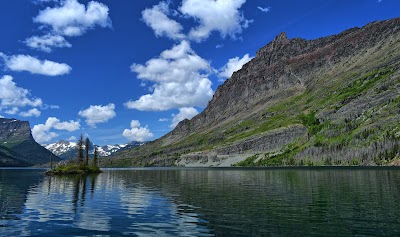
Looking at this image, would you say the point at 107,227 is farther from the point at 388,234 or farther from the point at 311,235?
the point at 388,234

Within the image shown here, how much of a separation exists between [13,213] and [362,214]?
153ft

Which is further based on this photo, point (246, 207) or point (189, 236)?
point (246, 207)

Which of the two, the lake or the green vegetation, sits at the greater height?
the green vegetation

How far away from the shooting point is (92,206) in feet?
167

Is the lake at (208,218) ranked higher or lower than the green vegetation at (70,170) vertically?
lower

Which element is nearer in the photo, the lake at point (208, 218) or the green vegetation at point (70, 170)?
the lake at point (208, 218)

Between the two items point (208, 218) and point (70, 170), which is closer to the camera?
point (208, 218)

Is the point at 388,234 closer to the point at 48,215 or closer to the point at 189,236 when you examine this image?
the point at 189,236

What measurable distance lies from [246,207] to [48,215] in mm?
27696

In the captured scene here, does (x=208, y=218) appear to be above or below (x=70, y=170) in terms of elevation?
below

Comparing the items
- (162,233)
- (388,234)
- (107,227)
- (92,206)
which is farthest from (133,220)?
(388,234)

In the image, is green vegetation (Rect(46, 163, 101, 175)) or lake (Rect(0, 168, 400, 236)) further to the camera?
green vegetation (Rect(46, 163, 101, 175))

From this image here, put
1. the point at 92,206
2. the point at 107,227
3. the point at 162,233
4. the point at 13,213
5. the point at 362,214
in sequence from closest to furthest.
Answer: the point at 162,233 → the point at 107,227 → the point at 362,214 → the point at 13,213 → the point at 92,206

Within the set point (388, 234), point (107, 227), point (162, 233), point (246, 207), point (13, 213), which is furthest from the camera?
point (246, 207)
